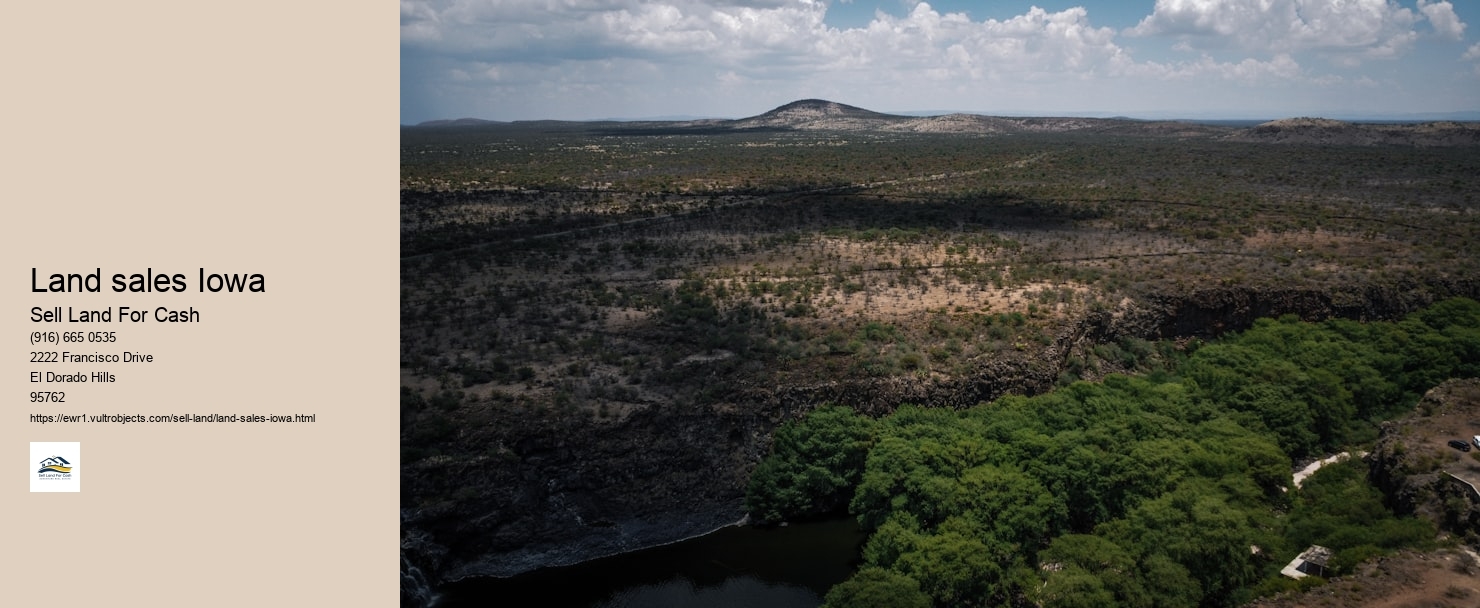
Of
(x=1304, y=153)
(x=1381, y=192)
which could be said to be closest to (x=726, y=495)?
(x=1381, y=192)

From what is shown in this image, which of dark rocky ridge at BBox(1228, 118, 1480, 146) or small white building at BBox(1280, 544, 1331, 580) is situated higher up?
dark rocky ridge at BBox(1228, 118, 1480, 146)

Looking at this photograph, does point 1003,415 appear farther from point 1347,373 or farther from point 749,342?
point 1347,373

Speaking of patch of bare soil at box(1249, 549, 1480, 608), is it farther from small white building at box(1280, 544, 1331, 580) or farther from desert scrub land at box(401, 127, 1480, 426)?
desert scrub land at box(401, 127, 1480, 426)

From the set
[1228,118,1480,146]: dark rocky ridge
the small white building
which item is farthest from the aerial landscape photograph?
[1228,118,1480,146]: dark rocky ridge

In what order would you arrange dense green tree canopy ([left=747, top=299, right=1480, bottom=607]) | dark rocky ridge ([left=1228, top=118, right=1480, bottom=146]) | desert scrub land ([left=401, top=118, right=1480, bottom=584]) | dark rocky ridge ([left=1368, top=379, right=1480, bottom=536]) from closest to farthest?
dense green tree canopy ([left=747, top=299, right=1480, bottom=607]), dark rocky ridge ([left=1368, top=379, right=1480, bottom=536]), desert scrub land ([left=401, top=118, right=1480, bottom=584]), dark rocky ridge ([left=1228, top=118, right=1480, bottom=146])

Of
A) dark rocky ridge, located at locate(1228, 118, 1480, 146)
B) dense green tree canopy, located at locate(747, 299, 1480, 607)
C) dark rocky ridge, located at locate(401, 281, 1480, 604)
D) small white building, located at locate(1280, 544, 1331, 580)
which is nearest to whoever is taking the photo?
dense green tree canopy, located at locate(747, 299, 1480, 607)
